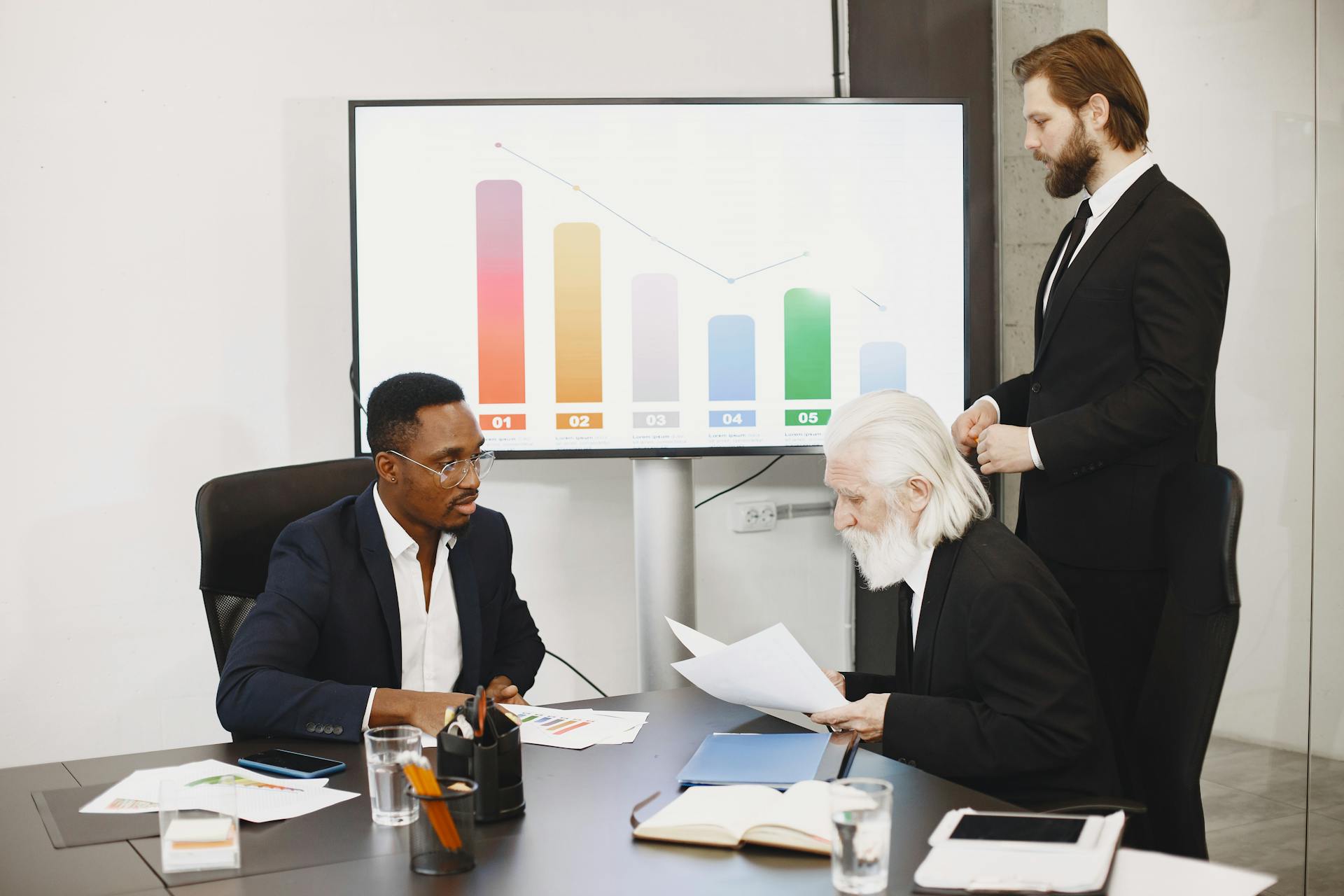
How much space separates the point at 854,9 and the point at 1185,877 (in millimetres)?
3095

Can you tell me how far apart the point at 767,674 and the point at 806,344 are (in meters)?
1.67

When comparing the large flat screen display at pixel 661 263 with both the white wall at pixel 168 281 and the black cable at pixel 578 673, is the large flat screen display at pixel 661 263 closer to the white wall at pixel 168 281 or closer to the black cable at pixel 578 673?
the white wall at pixel 168 281

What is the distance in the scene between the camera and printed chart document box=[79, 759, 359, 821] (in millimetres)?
1446

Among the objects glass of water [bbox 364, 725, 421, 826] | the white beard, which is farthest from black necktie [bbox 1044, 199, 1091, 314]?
glass of water [bbox 364, 725, 421, 826]

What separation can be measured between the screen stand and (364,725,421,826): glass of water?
1839 mm

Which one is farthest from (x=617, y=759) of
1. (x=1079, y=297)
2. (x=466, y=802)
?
(x=1079, y=297)

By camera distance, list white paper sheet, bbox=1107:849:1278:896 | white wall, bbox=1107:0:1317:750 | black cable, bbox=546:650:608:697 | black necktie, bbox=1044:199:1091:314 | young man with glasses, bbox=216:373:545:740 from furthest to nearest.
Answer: black cable, bbox=546:650:608:697
white wall, bbox=1107:0:1317:750
black necktie, bbox=1044:199:1091:314
young man with glasses, bbox=216:373:545:740
white paper sheet, bbox=1107:849:1278:896

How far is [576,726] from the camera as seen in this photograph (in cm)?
182

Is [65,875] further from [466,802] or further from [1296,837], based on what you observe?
[1296,837]

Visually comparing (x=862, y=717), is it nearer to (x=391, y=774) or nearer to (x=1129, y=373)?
(x=391, y=774)

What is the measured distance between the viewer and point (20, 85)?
3008mm

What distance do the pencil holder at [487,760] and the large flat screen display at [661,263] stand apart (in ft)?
5.63

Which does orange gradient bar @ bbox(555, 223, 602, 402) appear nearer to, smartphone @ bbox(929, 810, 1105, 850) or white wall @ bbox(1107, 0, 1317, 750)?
white wall @ bbox(1107, 0, 1317, 750)

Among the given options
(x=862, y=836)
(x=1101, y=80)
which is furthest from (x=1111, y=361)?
(x=862, y=836)
